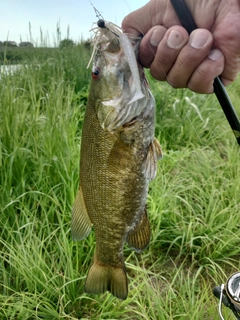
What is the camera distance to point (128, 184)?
1.34 metres

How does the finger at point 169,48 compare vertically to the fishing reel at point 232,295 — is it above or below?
above

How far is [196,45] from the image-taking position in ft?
3.88

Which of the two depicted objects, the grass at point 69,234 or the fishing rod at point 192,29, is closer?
the fishing rod at point 192,29

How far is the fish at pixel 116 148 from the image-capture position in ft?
3.98

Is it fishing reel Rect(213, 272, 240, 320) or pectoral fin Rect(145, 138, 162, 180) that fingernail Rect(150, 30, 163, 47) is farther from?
fishing reel Rect(213, 272, 240, 320)

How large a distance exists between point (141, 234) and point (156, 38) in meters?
0.72

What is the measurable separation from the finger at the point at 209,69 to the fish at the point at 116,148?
18 cm

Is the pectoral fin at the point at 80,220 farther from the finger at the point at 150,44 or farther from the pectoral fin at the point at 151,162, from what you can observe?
the finger at the point at 150,44

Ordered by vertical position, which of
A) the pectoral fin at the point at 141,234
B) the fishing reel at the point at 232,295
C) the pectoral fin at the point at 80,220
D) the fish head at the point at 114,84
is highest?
the fish head at the point at 114,84

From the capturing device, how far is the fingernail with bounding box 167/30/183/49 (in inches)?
46.8

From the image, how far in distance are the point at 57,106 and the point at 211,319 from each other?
1.95 meters

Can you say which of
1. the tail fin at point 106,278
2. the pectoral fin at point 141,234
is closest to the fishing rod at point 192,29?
the pectoral fin at point 141,234

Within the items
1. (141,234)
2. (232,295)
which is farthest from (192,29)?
(232,295)

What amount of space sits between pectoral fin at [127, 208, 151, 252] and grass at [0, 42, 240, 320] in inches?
21.9
